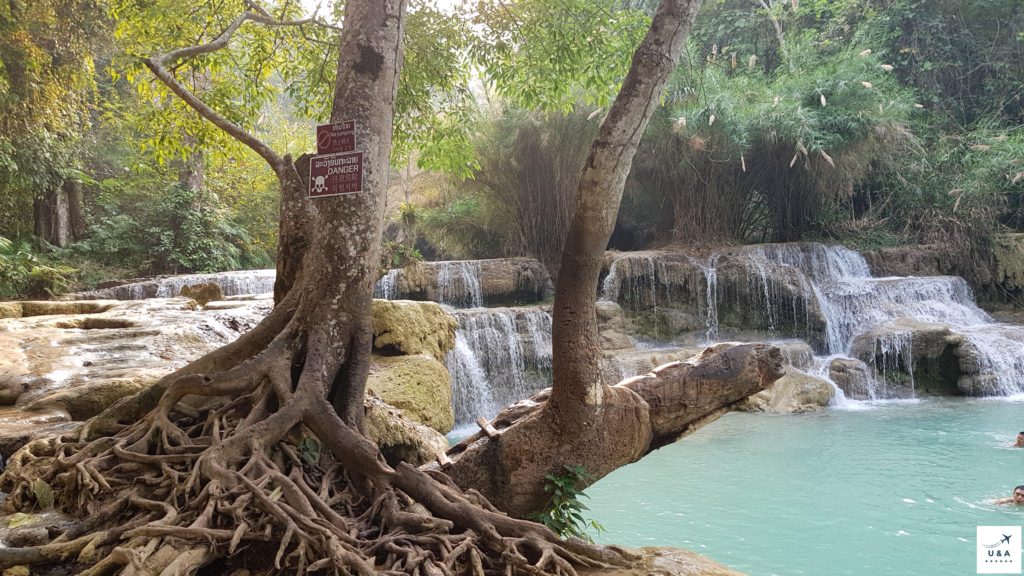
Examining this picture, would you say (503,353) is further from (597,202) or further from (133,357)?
(597,202)

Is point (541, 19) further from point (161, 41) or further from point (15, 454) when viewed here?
point (15, 454)

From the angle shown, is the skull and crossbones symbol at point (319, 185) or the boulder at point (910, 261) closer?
the skull and crossbones symbol at point (319, 185)

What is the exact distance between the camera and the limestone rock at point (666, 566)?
9.09 feet

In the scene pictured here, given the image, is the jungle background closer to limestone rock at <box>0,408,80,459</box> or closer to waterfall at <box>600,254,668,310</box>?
waterfall at <box>600,254,668,310</box>

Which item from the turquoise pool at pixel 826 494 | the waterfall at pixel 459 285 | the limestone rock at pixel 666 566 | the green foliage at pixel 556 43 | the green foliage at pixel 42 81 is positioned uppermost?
the green foliage at pixel 42 81

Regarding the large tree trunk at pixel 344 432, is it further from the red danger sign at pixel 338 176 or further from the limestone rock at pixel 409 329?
the limestone rock at pixel 409 329

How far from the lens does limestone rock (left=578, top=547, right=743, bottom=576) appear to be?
9.09 ft

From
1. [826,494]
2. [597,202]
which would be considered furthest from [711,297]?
[597,202]

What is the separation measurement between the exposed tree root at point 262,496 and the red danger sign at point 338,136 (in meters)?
1.02

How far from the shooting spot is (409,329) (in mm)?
7324

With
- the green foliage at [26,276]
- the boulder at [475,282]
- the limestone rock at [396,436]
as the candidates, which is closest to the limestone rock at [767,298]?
the boulder at [475,282]

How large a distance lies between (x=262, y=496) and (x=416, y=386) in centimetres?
412

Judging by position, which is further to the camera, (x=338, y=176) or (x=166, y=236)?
(x=166, y=236)

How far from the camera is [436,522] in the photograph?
2.66m
